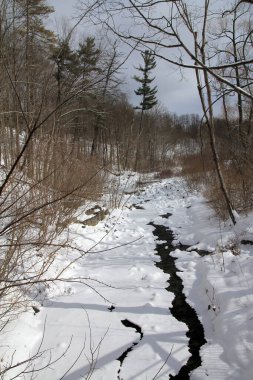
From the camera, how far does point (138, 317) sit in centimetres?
439

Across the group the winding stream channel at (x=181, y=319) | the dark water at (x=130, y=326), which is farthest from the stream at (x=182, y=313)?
the dark water at (x=130, y=326)

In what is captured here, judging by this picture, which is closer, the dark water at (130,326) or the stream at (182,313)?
the stream at (182,313)

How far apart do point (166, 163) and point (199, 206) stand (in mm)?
22473

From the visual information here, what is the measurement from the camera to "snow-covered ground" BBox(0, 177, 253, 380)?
11.1 ft

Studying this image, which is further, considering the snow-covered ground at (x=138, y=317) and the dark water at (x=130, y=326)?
the dark water at (x=130, y=326)

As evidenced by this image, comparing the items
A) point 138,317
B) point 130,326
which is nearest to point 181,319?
point 138,317

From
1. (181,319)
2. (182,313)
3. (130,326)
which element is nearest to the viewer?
(130,326)

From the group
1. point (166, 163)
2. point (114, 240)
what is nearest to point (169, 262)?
point (114, 240)

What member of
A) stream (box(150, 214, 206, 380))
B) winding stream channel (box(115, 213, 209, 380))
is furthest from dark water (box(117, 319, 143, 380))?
stream (box(150, 214, 206, 380))

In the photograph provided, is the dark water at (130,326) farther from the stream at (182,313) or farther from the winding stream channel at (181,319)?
the stream at (182,313)

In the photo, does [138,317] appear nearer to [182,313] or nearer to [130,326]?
[130,326]

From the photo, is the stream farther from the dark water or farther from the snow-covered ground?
the dark water

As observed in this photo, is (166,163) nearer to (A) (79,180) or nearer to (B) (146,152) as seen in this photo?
(B) (146,152)

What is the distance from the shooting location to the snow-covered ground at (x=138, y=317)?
3.38 m
